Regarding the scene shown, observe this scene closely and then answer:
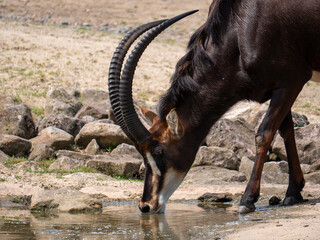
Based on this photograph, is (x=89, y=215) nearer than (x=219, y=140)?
Yes

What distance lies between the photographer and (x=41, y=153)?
11984mm

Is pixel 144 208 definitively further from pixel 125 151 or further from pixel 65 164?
pixel 125 151

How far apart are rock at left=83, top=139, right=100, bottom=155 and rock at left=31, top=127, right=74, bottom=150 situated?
396 millimetres

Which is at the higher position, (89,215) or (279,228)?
(279,228)

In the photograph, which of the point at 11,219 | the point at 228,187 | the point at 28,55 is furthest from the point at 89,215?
the point at 28,55

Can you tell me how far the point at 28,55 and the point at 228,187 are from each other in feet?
47.7

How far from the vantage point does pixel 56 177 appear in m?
10.5

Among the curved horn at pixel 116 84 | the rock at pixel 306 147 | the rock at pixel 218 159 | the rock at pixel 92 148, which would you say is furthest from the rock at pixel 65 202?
the rock at pixel 306 147

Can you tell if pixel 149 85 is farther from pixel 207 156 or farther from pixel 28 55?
pixel 207 156

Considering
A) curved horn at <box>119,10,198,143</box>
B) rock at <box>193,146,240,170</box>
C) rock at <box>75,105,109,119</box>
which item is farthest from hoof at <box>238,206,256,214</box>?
rock at <box>75,105,109,119</box>

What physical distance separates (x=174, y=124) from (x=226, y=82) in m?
0.82

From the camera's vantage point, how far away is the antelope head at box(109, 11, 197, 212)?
24.5 ft

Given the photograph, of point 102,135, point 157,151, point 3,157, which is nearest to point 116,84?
point 157,151

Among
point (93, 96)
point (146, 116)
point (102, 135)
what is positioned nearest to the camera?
point (146, 116)
